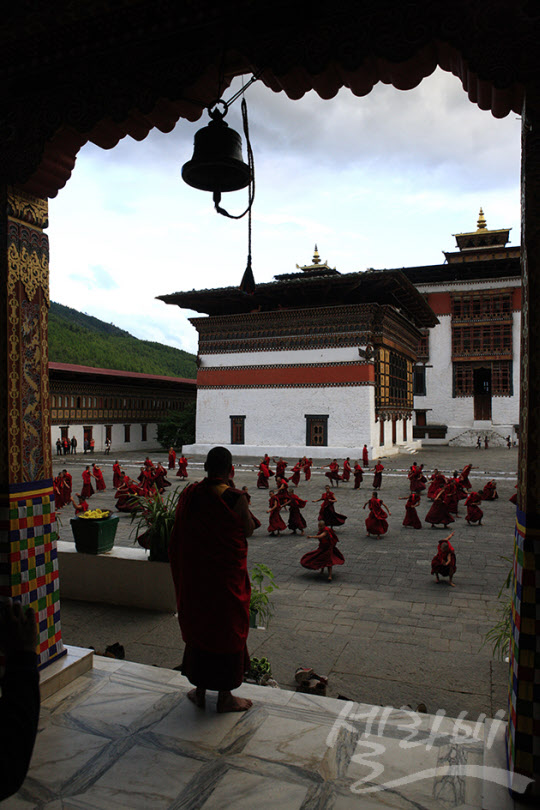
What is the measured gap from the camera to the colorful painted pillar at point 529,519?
2.46 metres

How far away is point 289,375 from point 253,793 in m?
23.7

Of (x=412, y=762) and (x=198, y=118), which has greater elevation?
(x=198, y=118)

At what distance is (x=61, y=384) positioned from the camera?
90.0 ft

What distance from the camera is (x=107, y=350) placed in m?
69.6

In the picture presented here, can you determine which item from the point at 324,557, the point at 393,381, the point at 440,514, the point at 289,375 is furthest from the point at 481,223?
the point at 324,557

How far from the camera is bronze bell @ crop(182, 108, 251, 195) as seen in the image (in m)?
3.29

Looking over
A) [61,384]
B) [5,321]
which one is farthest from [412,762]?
[61,384]

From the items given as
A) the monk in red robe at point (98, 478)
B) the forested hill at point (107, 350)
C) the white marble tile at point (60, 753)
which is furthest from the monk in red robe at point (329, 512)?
the forested hill at point (107, 350)

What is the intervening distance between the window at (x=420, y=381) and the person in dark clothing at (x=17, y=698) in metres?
37.6

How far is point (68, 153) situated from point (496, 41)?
8.33 ft

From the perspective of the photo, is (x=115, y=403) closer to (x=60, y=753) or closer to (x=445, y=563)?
(x=445, y=563)

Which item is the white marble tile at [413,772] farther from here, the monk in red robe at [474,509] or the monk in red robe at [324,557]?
the monk in red robe at [474,509]

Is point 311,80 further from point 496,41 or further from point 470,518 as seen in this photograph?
point 470,518

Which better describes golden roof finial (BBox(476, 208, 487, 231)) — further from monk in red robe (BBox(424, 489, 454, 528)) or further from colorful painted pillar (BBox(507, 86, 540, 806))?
colorful painted pillar (BBox(507, 86, 540, 806))
